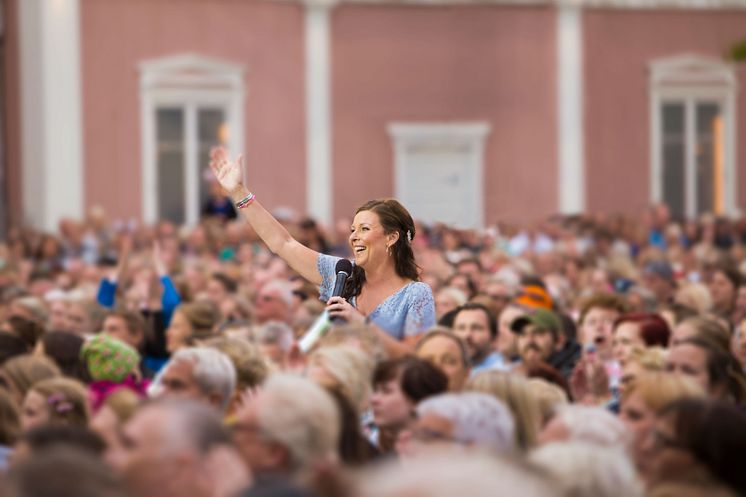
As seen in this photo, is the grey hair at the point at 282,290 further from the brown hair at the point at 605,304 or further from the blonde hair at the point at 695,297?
the blonde hair at the point at 695,297

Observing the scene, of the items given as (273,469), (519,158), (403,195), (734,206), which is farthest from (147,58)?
(273,469)

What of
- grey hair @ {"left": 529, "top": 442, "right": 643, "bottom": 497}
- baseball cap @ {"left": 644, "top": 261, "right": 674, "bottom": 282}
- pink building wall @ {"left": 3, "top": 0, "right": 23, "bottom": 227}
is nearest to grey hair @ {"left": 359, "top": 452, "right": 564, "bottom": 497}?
grey hair @ {"left": 529, "top": 442, "right": 643, "bottom": 497}

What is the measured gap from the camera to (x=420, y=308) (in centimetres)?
684

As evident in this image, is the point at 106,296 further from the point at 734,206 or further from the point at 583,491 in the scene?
the point at 734,206

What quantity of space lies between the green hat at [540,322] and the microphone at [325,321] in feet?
3.88

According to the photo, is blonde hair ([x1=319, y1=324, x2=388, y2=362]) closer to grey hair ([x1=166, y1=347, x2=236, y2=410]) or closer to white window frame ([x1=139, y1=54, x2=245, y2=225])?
grey hair ([x1=166, y1=347, x2=236, y2=410])

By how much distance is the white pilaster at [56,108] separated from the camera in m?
22.2

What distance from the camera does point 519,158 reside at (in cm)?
2520

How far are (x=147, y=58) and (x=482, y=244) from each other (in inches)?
297

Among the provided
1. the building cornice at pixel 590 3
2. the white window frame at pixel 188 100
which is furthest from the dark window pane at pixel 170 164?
the building cornice at pixel 590 3

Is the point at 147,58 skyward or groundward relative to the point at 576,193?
skyward

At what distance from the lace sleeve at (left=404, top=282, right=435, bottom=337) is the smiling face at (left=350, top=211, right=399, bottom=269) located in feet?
0.66

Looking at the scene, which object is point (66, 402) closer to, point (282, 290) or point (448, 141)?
point (282, 290)

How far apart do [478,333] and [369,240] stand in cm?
253
